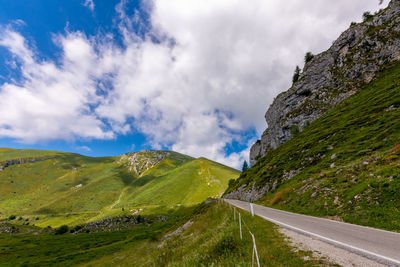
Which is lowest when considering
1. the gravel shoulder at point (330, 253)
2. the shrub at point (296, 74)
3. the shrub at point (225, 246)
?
the shrub at point (225, 246)

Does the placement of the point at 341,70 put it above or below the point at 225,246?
above

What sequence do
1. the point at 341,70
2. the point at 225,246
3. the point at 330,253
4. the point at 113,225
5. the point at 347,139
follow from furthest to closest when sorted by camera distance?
the point at 113,225, the point at 341,70, the point at 347,139, the point at 225,246, the point at 330,253

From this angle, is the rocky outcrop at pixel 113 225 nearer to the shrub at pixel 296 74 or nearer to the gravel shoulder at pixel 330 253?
the gravel shoulder at pixel 330 253

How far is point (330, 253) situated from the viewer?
22.8ft

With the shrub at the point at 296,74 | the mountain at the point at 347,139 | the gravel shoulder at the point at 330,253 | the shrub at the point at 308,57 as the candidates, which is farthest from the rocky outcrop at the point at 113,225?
the shrub at the point at 308,57

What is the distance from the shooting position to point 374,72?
66.2m

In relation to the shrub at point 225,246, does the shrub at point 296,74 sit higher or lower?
higher

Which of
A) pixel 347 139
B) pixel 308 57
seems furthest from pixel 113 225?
pixel 308 57

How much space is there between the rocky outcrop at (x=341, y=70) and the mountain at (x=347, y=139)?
319 millimetres

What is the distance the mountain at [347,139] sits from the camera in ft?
52.9

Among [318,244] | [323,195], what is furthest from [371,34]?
[318,244]

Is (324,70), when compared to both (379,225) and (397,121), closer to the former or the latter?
(397,121)

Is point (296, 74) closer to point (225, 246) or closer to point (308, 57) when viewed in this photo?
point (308, 57)

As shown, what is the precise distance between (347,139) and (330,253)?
38.9 m
